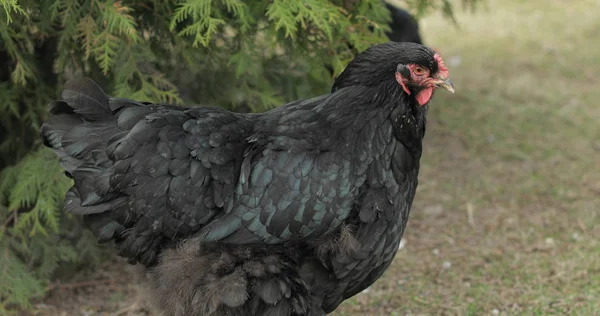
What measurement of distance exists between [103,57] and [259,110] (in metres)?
1.16

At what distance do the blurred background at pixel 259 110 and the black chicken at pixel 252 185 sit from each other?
0.67 metres

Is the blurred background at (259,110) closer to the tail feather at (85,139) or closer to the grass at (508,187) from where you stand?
the grass at (508,187)

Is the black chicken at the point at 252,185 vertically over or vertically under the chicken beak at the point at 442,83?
under

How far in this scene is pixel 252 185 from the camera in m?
2.80

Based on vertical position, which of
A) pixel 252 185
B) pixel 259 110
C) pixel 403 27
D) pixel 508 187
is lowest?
pixel 508 187

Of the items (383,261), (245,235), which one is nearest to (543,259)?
(383,261)

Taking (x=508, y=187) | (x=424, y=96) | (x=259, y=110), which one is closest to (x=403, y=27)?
(x=508, y=187)

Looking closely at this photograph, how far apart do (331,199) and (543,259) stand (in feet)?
7.24

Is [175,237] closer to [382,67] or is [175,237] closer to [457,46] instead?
[382,67]

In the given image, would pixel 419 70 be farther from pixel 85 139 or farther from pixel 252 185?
pixel 85 139

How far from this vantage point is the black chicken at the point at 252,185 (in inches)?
107

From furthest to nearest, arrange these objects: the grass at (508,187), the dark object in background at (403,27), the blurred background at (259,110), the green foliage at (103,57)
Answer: the dark object in background at (403,27) < the grass at (508,187) < the blurred background at (259,110) < the green foliage at (103,57)

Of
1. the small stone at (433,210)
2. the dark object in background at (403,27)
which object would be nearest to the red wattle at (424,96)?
the small stone at (433,210)

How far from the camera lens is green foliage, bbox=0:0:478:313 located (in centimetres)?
346
